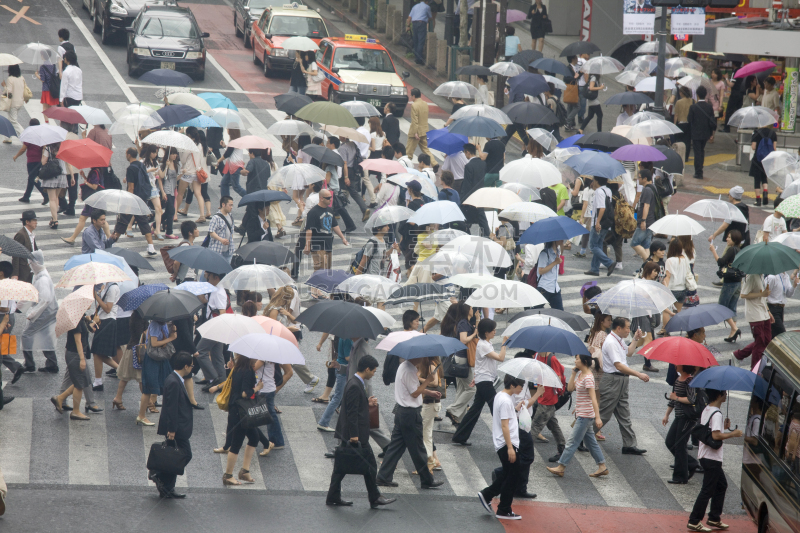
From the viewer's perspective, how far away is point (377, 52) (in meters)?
27.0

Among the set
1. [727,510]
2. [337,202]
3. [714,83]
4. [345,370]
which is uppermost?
[714,83]

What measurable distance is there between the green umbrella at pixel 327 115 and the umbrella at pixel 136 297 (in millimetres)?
Answer: 7488

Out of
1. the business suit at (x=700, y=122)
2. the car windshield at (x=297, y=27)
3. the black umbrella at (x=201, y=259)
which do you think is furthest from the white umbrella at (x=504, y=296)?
the car windshield at (x=297, y=27)

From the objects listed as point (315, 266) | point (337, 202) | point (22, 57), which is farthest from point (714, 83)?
point (22, 57)

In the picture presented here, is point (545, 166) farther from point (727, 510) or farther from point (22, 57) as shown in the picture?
point (22, 57)

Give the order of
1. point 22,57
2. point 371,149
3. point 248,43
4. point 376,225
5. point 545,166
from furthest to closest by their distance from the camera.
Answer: point 248,43, point 22,57, point 371,149, point 545,166, point 376,225

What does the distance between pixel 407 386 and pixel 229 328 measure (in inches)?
80.3

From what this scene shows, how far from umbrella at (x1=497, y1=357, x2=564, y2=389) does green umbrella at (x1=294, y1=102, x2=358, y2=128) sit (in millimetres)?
9364

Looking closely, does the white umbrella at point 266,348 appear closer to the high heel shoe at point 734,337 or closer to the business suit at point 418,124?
the high heel shoe at point 734,337

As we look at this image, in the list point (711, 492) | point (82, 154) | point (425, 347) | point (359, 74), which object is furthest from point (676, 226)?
point (359, 74)

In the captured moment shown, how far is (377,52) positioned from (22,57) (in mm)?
9671

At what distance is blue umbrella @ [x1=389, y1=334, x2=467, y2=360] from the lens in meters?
9.68

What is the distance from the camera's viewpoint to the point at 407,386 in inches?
388

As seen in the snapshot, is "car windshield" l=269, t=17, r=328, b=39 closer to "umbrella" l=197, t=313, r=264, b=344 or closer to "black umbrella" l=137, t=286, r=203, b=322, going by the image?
"black umbrella" l=137, t=286, r=203, b=322
